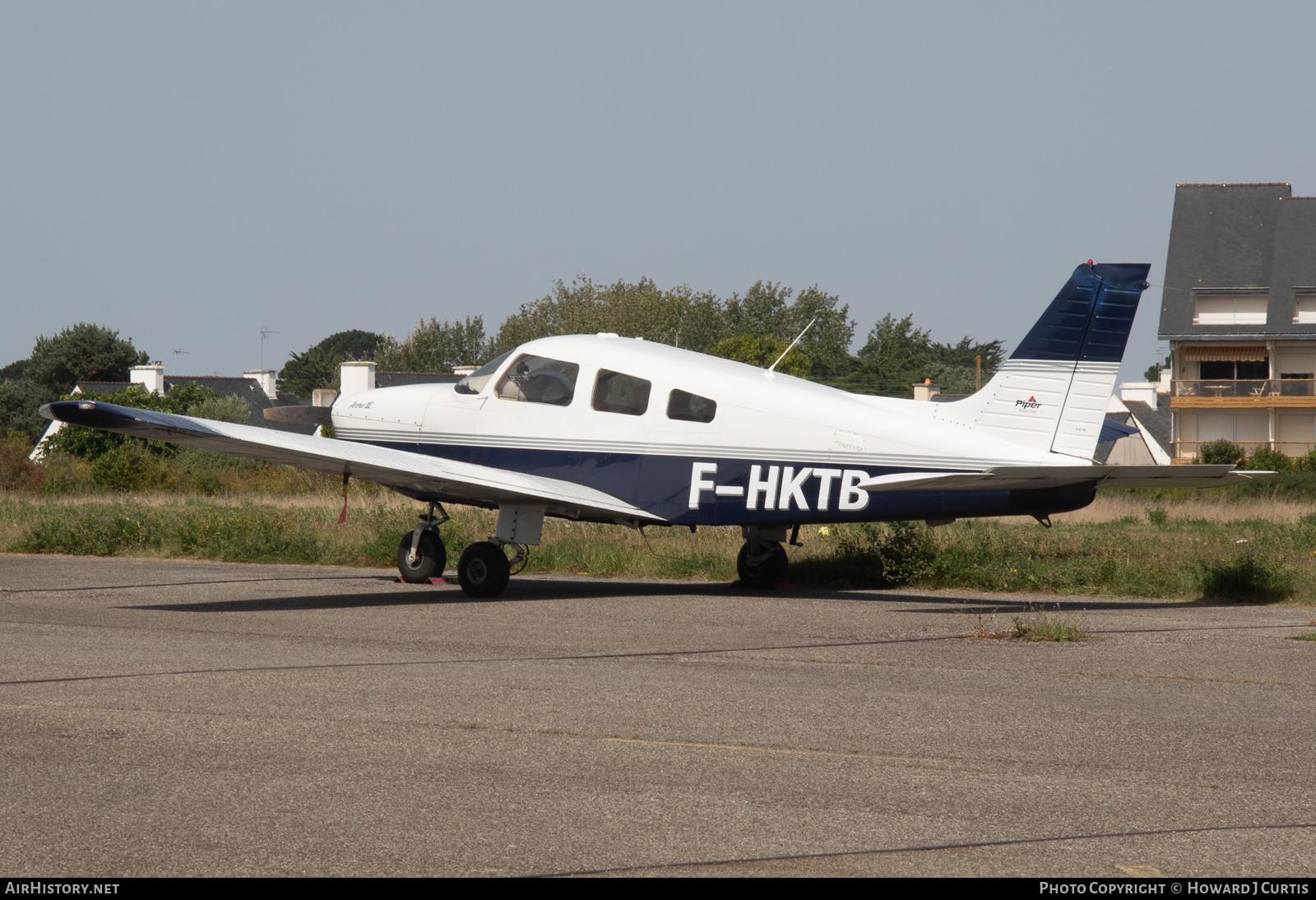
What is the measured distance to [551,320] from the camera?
354ft

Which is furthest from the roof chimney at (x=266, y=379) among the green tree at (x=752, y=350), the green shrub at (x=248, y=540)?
the green shrub at (x=248, y=540)

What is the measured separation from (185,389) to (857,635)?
4489 centimetres

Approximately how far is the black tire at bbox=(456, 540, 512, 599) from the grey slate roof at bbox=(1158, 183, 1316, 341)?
4425cm

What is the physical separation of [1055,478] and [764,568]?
13.9ft

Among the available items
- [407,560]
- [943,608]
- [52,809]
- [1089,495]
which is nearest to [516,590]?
[407,560]

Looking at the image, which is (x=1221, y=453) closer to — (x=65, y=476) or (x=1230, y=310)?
(x=1230, y=310)

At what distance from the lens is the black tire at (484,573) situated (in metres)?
13.2

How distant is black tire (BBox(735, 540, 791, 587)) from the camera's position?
14.3 metres

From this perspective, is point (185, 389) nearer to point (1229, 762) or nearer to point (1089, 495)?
point (1089, 495)

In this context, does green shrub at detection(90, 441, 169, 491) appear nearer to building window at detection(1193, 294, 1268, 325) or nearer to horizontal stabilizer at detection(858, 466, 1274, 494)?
horizontal stabilizer at detection(858, 466, 1274, 494)

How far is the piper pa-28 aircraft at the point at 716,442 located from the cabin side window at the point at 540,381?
0.02 metres

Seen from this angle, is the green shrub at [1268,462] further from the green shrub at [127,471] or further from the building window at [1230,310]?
the green shrub at [127,471]

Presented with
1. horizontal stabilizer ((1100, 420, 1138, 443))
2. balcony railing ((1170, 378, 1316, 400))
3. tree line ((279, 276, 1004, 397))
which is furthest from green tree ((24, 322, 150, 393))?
horizontal stabilizer ((1100, 420, 1138, 443))

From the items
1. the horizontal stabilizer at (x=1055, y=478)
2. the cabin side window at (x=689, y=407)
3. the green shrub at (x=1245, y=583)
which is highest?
the cabin side window at (x=689, y=407)
